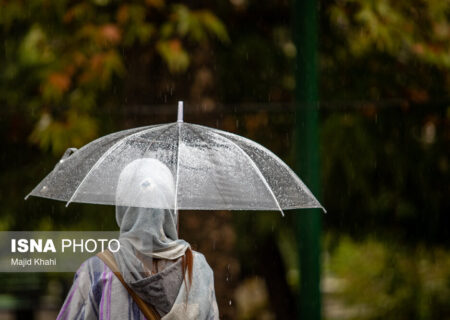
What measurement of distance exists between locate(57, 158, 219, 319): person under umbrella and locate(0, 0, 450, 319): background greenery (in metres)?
2.83

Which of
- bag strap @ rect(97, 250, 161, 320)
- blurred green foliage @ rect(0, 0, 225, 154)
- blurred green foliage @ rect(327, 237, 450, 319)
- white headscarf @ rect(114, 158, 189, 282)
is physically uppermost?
blurred green foliage @ rect(0, 0, 225, 154)

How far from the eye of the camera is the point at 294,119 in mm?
6145

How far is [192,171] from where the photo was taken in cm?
333

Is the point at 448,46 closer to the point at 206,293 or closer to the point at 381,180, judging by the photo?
the point at 381,180

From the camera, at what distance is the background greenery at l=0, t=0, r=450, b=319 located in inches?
244

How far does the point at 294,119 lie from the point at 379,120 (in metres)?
0.71

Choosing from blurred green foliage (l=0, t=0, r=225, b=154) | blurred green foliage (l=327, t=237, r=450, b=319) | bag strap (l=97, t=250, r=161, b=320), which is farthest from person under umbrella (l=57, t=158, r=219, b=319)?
blurred green foliage (l=327, t=237, r=450, b=319)

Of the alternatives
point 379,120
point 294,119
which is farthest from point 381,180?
point 294,119

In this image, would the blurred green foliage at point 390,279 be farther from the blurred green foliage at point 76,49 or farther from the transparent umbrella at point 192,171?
the transparent umbrella at point 192,171

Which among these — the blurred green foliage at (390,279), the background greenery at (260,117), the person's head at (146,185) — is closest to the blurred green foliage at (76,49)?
the background greenery at (260,117)

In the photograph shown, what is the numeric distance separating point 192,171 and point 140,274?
0.51 m

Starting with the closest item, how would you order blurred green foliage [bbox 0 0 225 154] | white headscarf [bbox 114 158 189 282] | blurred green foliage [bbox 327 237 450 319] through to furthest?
white headscarf [bbox 114 158 189 282] → blurred green foliage [bbox 0 0 225 154] → blurred green foliage [bbox 327 237 450 319]

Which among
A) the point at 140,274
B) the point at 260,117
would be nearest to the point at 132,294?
the point at 140,274

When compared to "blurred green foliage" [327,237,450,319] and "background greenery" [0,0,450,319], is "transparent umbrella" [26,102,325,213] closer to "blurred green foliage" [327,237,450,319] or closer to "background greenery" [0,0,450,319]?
"background greenery" [0,0,450,319]
